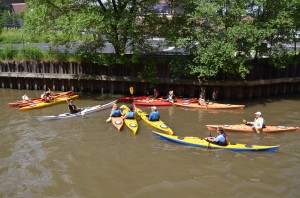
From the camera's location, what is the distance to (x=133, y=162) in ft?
53.2

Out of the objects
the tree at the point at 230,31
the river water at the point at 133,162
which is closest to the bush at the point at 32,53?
the river water at the point at 133,162

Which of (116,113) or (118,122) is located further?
(116,113)

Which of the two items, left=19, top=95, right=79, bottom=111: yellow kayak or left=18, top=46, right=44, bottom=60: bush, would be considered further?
left=18, top=46, right=44, bottom=60: bush

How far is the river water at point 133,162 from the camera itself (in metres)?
13.8

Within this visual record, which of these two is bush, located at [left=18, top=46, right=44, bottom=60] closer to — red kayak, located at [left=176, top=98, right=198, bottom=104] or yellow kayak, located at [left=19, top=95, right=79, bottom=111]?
yellow kayak, located at [left=19, top=95, right=79, bottom=111]

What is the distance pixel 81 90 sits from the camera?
29.8m

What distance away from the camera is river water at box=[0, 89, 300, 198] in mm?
13812

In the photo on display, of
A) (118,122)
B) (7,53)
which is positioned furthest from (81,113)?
(7,53)

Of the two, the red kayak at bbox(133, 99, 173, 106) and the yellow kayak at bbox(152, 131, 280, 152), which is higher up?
the red kayak at bbox(133, 99, 173, 106)

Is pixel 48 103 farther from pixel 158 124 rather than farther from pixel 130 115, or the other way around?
pixel 158 124

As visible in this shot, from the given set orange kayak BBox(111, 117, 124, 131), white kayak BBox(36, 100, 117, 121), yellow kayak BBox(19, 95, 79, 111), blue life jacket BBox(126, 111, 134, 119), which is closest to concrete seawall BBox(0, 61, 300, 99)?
yellow kayak BBox(19, 95, 79, 111)

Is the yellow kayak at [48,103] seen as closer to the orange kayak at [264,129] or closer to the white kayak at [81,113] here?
the white kayak at [81,113]

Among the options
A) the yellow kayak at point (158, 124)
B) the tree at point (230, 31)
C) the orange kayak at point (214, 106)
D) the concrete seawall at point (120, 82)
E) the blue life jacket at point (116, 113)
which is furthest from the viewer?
the concrete seawall at point (120, 82)

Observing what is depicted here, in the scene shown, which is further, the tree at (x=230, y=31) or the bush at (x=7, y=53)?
the bush at (x=7, y=53)
